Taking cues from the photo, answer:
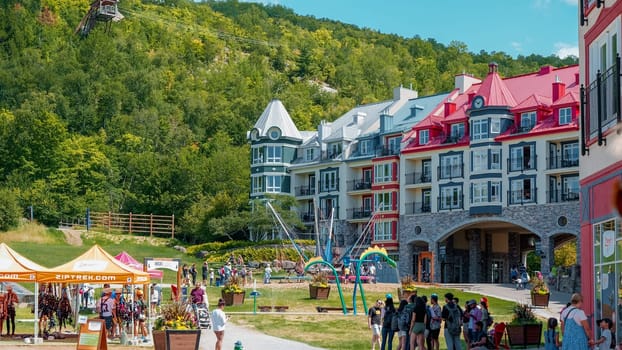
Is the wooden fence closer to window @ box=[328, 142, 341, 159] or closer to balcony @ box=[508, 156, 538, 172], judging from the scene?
window @ box=[328, 142, 341, 159]

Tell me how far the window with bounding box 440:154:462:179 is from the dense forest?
17.7m

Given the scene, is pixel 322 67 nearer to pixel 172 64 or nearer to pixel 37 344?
pixel 172 64

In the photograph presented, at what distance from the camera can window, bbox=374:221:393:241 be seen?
250 feet

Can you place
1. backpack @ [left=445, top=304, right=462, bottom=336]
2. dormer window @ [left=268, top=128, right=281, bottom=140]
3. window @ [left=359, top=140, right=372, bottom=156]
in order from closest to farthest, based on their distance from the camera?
1. backpack @ [left=445, top=304, right=462, bottom=336]
2. window @ [left=359, top=140, right=372, bottom=156]
3. dormer window @ [left=268, top=128, right=281, bottom=140]

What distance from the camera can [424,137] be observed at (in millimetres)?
74688

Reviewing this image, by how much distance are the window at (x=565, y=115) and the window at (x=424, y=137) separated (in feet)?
37.7

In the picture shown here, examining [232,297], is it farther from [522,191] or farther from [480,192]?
[480,192]

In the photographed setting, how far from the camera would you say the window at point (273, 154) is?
8662 cm

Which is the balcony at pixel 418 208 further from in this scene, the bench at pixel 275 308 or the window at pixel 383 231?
the bench at pixel 275 308

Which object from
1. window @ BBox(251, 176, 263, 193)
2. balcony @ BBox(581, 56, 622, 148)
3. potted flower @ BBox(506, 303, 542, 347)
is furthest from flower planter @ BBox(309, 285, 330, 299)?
window @ BBox(251, 176, 263, 193)

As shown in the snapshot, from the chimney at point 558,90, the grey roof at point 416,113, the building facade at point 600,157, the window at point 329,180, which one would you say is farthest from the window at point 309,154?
the building facade at point 600,157

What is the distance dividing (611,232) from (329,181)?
208ft

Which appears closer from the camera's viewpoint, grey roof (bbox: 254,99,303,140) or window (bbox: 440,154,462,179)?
window (bbox: 440,154,462,179)


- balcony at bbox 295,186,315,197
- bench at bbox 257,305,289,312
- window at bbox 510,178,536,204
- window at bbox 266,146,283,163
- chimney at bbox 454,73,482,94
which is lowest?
bench at bbox 257,305,289,312
